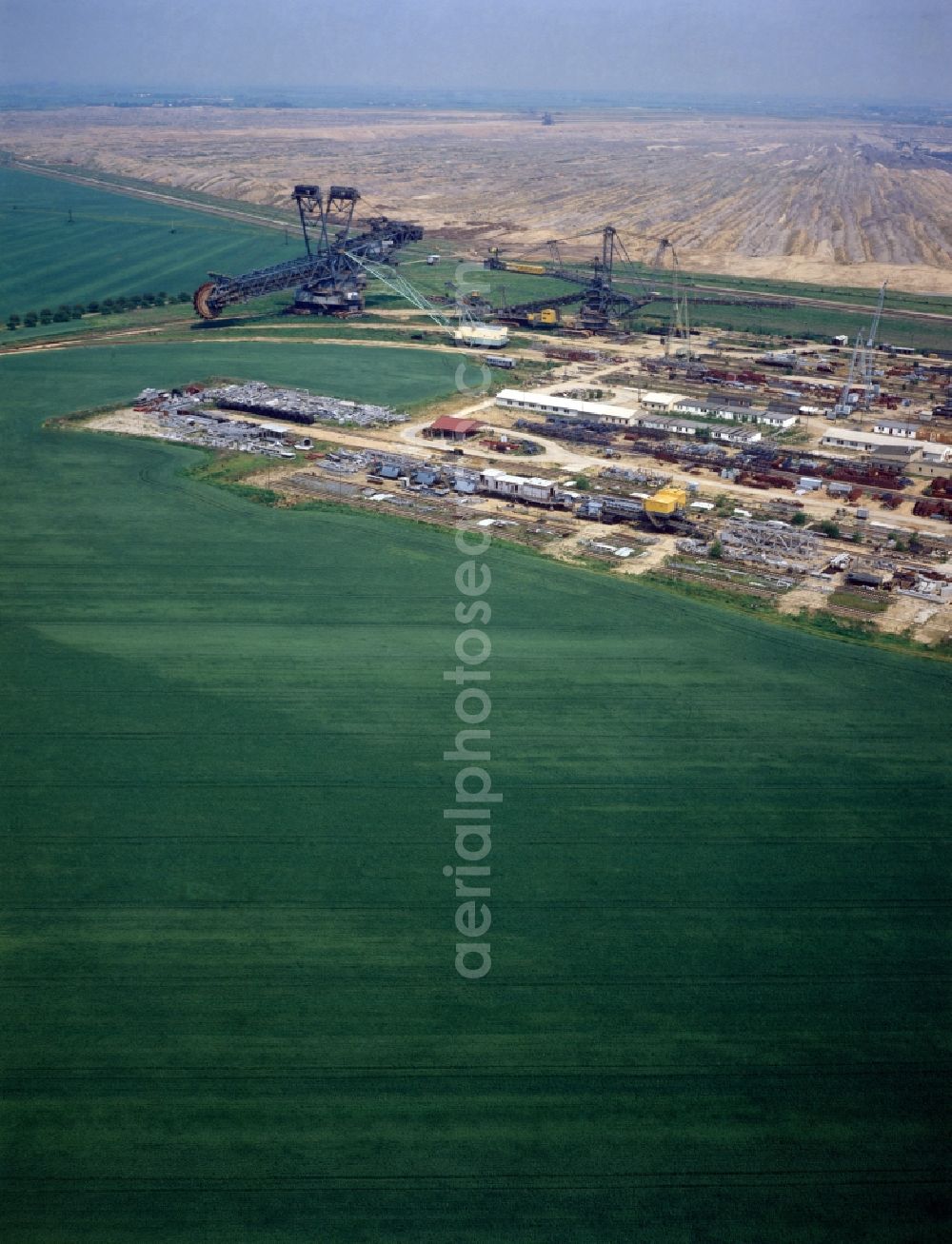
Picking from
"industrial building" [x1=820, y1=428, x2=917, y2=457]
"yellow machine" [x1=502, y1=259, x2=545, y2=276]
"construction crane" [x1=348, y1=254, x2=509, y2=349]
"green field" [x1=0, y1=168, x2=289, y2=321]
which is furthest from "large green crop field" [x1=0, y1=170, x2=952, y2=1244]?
"yellow machine" [x1=502, y1=259, x2=545, y2=276]

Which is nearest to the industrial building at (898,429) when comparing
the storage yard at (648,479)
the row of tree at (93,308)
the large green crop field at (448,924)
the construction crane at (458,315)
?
the storage yard at (648,479)

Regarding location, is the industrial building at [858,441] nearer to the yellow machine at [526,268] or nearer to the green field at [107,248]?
the yellow machine at [526,268]

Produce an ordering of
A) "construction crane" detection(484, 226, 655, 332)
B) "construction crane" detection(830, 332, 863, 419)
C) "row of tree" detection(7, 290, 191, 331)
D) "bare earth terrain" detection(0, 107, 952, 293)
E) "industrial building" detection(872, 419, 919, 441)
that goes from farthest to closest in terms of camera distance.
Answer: "bare earth terrain" detection(0, 107, 952, 293), "construction crane" detection(484, 226, 655, 332), "row of tree" detection(7, 290, 191, 331), "construction crane" detection(830, 332, 863, 419), "industrial building" detection(872, 419, 919, 441)

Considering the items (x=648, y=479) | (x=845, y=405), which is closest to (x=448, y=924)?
(x=648, y=479)

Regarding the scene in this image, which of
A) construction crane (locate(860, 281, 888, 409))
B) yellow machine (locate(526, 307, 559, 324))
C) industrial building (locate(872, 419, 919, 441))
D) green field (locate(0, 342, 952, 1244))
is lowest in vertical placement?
green field (locate(0, 342, 952, 1244))

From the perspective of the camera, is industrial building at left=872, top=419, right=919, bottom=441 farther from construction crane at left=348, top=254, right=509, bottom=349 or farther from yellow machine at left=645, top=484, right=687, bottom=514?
construction crane at left=348, top=254, right=509, bottom=349

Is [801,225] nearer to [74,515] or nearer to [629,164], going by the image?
[629,164]
